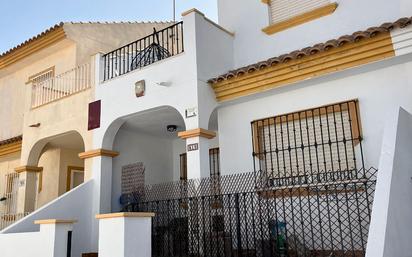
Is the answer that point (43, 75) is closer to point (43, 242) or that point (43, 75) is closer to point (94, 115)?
point (94, 115)

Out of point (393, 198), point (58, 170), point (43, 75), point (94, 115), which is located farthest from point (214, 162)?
point (43, 75)

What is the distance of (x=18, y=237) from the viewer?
8.18m

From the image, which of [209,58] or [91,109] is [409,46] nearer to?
[209,58]

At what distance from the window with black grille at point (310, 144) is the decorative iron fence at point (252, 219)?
32cm

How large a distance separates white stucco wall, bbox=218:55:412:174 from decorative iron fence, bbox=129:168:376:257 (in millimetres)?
1015

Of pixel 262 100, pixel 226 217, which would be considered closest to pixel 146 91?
pixel 262 100

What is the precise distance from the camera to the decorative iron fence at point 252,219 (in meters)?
6.93

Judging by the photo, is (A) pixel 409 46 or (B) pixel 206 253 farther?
(B) pixel 206 253

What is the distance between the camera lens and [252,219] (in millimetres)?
7070

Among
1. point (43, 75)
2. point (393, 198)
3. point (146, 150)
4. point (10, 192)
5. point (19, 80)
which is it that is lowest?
point (393, 198)

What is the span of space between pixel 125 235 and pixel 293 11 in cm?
624

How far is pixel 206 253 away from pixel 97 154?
4.19m

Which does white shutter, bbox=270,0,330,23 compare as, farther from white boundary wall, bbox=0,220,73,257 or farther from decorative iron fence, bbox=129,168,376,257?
white boundary wall, bbox=0,220,73,257

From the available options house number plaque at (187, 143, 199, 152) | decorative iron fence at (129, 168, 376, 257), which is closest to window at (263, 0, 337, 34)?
house number plaque at (187, 143, 199, 152)
